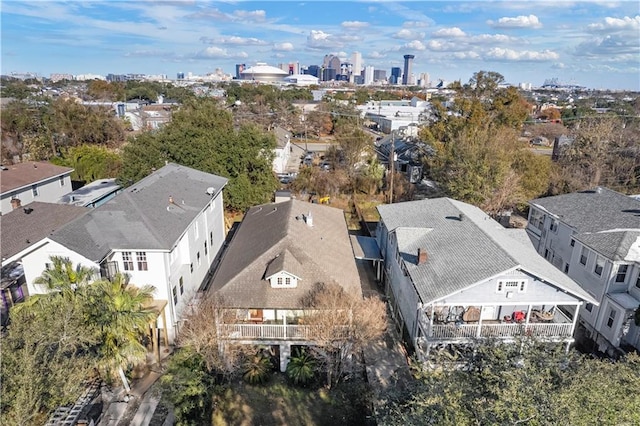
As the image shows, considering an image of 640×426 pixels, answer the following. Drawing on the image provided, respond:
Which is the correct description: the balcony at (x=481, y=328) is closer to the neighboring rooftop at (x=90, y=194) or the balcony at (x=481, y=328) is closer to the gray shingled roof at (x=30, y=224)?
the gray shingled roof at (x=30, y=224)

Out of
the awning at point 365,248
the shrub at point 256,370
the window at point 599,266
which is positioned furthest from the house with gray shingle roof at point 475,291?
the shrub at point 256,370

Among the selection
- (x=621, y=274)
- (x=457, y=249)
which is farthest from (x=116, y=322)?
(x=621, y=274)

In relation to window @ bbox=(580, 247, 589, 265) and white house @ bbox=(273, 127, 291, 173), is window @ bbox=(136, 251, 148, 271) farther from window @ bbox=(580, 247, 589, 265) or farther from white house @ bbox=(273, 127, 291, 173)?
white house @ bbox=(273, 127, 291, 173)

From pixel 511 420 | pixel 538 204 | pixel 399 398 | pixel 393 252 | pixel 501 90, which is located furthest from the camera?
pixel 501 90

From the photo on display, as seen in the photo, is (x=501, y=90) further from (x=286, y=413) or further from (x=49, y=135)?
(x=49, y=135)

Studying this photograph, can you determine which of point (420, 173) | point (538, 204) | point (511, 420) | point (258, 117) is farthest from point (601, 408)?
point (258, 117)

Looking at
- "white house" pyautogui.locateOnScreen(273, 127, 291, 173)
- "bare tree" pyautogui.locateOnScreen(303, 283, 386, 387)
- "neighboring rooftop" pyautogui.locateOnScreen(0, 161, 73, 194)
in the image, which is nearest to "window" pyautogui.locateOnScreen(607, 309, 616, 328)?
"bare tree" pyautogui.locateOnScreen(303, 283, 386, 387)
